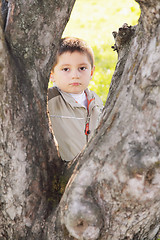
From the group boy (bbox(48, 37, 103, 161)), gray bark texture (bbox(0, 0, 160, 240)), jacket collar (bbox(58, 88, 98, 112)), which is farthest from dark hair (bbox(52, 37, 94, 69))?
gray bark texture (bbox(0, 0, 160, 240))

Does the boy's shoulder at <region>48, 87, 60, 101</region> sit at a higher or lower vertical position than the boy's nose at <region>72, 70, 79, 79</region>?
lower

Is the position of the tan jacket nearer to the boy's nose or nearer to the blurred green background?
the boy's nose

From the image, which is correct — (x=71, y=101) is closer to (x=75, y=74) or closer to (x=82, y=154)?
(x=75, y=74)

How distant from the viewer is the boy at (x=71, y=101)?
3.06 m

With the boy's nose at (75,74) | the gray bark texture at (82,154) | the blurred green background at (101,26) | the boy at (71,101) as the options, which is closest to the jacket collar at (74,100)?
the boy at (71,101)

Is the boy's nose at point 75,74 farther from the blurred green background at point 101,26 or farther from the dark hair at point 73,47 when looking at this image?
the blurred green background at point 101,26

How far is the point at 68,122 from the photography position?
10.2 feet

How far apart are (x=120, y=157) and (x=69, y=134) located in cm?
114

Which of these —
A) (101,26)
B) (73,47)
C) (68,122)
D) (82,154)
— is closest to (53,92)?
(68,122)

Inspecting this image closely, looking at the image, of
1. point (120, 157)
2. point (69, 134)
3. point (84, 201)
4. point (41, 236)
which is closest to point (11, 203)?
point (41, 236)

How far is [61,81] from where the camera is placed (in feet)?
10.5

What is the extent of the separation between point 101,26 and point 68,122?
7123 millimetres

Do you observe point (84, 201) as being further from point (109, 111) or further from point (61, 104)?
point (61, 104)

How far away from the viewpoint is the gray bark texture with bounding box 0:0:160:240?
1927 millimetres
